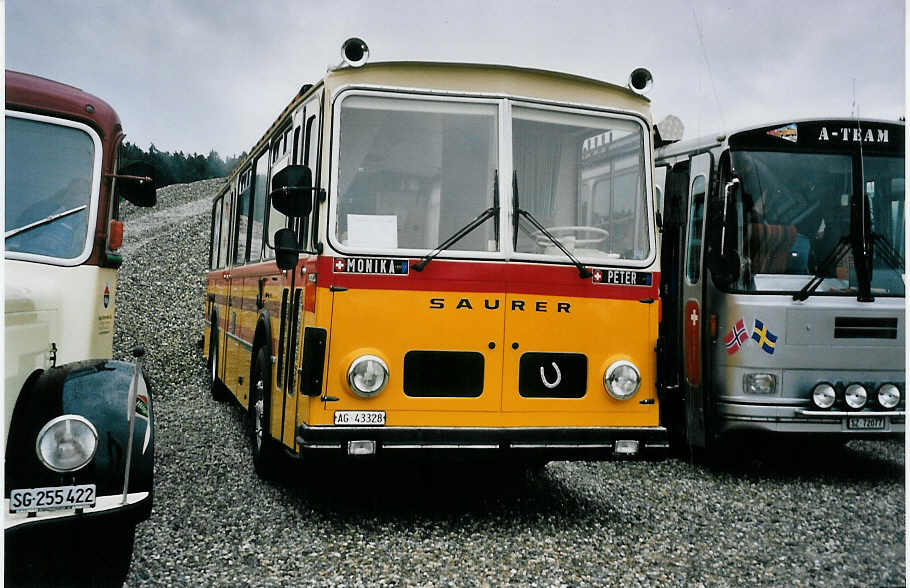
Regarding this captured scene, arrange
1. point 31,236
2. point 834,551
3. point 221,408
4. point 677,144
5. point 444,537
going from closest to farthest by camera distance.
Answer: point 31,236
point 834,551
point 444,537
point 677,144
point 221,408

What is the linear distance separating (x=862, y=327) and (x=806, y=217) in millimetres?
858

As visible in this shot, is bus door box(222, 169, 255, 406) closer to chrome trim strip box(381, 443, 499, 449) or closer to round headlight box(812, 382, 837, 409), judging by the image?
chrome trim strip box(381, 443, 499, 449)

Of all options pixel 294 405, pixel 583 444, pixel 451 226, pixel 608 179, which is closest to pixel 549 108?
pixel 608 179

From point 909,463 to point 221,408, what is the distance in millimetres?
7077

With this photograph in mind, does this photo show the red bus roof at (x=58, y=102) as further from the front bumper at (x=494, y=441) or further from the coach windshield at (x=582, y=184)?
the coach windshield at (x=582, y=184)

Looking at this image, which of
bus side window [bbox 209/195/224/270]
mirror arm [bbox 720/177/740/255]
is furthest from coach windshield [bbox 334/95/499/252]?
bus side window [bbox 209/195/224/270]

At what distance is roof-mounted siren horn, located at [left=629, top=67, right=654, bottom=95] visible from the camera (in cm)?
533

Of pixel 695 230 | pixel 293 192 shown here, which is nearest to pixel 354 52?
pixel 293 192

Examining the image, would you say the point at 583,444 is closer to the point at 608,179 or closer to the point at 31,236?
the point at 608,179

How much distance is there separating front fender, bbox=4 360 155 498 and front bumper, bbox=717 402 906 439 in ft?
13.9

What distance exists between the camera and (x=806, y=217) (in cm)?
643

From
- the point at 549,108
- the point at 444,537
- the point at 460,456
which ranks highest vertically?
the point at 549,108

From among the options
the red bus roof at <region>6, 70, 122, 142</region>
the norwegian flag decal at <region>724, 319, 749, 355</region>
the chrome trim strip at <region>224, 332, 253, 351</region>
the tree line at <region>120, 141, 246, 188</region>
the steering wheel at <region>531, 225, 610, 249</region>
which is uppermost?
the red bus roof at <region>6, 70, 122, 142</region>

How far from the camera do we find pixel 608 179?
5273mm
